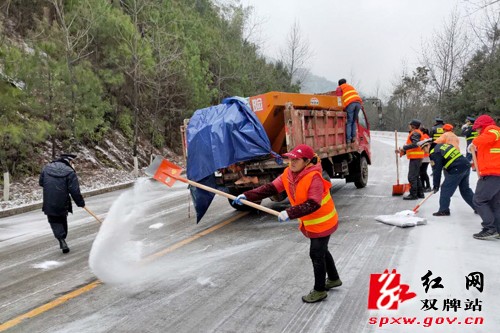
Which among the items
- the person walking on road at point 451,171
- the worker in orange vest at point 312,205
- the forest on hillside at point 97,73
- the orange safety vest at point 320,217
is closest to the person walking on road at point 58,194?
the worker in orange vest at point 312,205

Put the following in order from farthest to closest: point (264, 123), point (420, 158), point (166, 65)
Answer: point (166, 65) → point (420, 158) → point (264, 123)

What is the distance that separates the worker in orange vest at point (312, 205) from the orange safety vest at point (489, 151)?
3.13m

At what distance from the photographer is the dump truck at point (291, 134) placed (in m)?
7.10

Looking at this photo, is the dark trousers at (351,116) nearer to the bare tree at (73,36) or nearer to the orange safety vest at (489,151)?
the orange safety vest at (489,151)

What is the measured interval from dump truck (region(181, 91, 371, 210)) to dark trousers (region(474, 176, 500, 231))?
2715 mm

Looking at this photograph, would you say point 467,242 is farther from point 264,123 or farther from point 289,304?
point 264,123

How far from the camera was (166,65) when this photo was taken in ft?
57.7

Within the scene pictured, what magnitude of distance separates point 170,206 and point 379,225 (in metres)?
4.76

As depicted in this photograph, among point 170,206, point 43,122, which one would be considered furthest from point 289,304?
point 43,122

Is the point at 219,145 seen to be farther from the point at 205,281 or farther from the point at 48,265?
the point at 48,265

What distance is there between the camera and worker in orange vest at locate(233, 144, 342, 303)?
360 cm

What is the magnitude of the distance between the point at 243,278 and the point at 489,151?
3.92 m

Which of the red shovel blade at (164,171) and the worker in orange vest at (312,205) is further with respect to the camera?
the red shovel blade at (164,171)

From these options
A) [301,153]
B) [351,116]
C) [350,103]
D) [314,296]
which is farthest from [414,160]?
[301,153]
